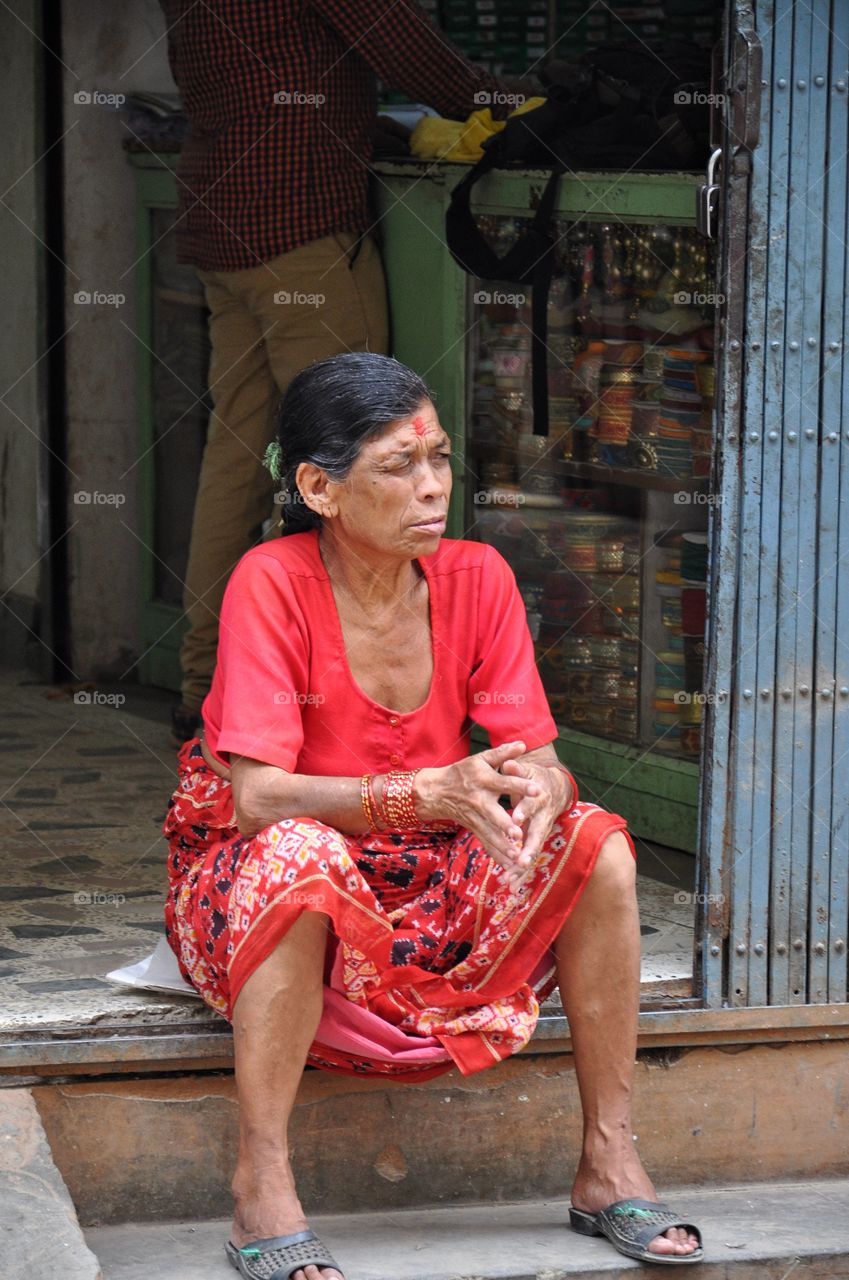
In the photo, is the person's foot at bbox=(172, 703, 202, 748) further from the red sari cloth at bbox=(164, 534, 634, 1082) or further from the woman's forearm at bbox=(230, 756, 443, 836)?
the woman's forearm at bbox=(230, 756, 443, 836)

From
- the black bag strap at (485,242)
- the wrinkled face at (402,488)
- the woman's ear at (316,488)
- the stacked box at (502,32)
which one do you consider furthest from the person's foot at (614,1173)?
the stacked box at (502,32)

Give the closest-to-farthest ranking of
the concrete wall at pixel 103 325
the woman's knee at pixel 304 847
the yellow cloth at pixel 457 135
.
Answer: the woman's knee at pixel 304 847
the yellow cloth at pixel 457 135
the concrete wall at pixel 103 325

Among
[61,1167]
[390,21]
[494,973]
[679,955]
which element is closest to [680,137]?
[390,21]

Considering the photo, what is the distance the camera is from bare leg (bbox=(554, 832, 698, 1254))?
3.01 meters

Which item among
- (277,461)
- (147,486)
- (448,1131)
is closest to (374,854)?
(448,1131)

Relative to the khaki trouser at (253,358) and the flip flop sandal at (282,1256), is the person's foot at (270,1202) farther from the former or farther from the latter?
the khaki trouser at (253,358)

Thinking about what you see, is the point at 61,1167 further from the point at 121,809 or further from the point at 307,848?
the point at 121,809

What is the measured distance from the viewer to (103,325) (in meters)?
6.17

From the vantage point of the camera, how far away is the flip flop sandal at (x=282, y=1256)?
112 inches

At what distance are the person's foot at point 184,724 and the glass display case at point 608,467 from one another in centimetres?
97

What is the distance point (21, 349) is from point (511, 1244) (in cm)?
393

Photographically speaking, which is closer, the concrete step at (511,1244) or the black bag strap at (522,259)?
the concrete step at (511,1244)

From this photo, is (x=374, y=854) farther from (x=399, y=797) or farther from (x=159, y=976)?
(x=159, y=976)

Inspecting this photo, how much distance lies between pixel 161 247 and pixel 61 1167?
3556 mm
